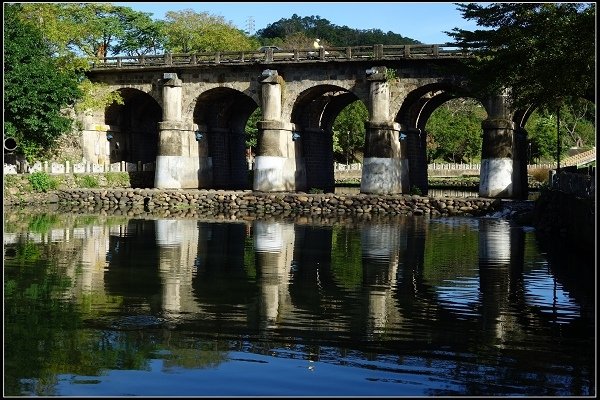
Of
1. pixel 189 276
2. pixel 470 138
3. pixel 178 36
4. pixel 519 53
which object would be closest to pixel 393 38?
pixel 470 138

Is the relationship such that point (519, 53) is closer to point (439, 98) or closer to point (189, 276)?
point (189, 276)

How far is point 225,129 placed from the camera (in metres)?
61.4

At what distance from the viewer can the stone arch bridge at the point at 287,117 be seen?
50.6 m

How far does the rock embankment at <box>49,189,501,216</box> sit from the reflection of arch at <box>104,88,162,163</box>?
31.1 feet

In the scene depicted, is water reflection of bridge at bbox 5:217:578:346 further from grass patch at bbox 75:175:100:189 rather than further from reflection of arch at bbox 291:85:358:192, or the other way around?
reflection of arch at bbox 291:85:358:192

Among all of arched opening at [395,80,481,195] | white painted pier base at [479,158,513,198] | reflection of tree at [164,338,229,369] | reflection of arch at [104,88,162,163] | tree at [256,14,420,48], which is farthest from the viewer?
tree at [256,14,420,48]

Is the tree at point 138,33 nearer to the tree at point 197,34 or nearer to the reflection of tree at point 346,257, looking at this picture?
A: the tree at point 197,34

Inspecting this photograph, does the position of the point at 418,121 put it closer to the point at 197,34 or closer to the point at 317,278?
the point at 197,34

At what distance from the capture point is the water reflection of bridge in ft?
57.7

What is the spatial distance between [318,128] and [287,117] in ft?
18.1

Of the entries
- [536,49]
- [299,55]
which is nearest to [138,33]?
[299,55]

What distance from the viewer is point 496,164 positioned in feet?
161

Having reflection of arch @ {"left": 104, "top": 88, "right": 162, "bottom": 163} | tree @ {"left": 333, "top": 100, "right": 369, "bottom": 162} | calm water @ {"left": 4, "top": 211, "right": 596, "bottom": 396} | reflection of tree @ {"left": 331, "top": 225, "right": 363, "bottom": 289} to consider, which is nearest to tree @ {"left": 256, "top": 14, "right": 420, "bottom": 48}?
tree @ {"left": 333, "top": 100, "right": 369, "bottom": 162}

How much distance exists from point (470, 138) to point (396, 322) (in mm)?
81335
